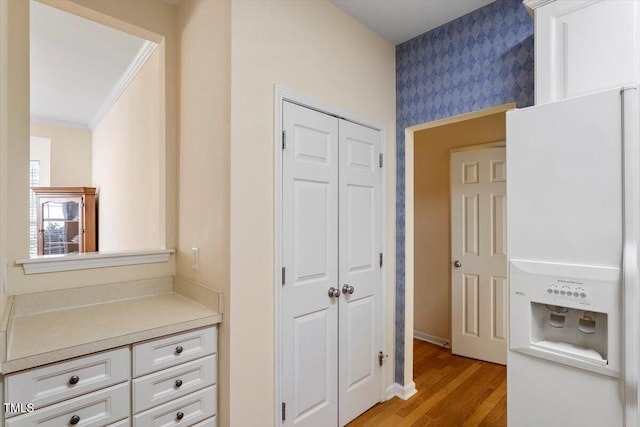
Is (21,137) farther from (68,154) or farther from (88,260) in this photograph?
(68,154)

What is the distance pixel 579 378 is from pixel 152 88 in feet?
10.3

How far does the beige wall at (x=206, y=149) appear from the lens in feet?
5.33

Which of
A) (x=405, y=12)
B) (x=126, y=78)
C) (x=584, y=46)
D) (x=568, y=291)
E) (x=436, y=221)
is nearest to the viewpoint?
(x=568, y=291)

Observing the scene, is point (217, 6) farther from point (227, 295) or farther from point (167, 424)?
point (167, 424)

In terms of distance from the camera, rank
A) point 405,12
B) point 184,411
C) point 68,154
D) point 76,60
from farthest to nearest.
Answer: point 68,154 < point 76,60 < point 405,12 < point 184,411

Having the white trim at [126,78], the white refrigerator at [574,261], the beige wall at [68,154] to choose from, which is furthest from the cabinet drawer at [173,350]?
the beige wall at [68,154]

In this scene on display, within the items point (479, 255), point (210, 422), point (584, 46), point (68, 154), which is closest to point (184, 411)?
point (210, 422)

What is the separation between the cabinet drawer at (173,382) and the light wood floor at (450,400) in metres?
1.16

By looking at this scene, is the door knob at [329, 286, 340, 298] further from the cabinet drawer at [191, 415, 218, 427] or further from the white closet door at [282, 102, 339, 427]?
the cabinet drawer at [191, 415, 218, 427]

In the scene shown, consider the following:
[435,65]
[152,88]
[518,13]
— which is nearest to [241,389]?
[152,88]

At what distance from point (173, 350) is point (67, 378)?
0.39 metres

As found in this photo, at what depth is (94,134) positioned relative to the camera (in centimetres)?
496

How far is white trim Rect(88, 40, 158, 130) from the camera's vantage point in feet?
8.38

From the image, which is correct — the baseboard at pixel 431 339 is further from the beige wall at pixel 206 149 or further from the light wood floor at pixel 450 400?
the beige wall at pixel 206 149
